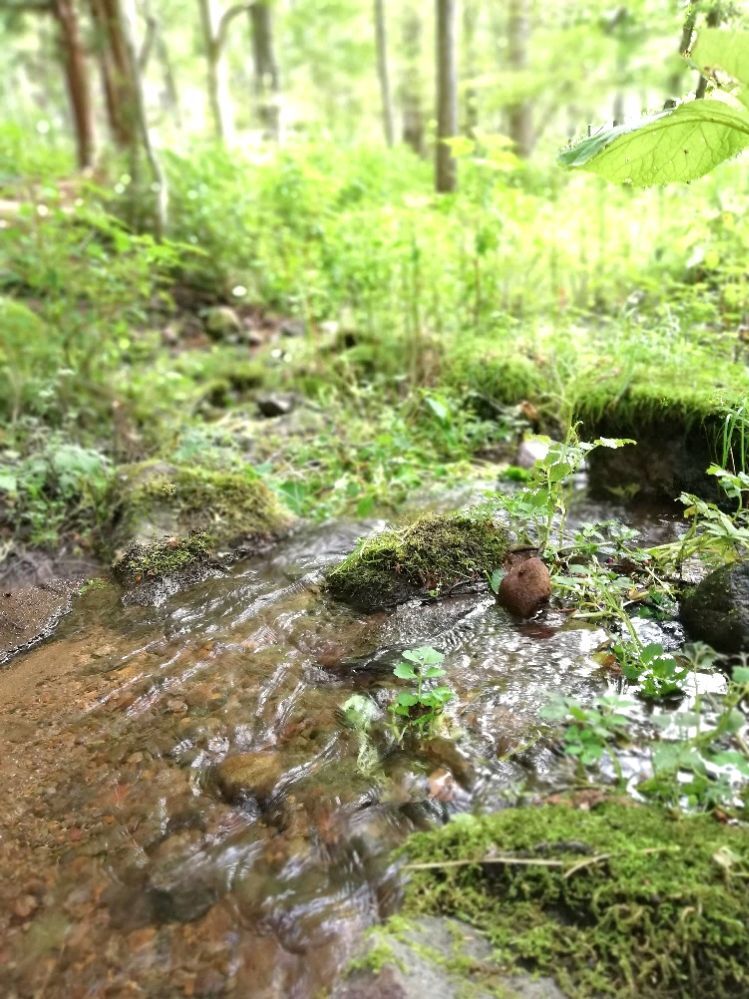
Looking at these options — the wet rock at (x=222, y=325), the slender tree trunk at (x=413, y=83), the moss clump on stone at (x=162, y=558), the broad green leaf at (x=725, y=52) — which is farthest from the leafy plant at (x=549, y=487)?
the slender tree trunk at (x=413, y=83)

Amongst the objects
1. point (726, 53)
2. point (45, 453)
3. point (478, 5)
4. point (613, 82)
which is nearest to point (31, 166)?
point (45, 453)

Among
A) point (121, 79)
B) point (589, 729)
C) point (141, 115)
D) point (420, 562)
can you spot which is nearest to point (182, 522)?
point (420, 562)

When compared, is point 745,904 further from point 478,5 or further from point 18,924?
point 478,5

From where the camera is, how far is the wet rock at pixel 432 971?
1.34m

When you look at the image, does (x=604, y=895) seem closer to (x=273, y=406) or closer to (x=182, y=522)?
(x=182, y=522)

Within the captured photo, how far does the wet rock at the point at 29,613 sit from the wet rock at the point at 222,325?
427 cm

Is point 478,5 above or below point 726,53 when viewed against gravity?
above

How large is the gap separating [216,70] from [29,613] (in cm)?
1072

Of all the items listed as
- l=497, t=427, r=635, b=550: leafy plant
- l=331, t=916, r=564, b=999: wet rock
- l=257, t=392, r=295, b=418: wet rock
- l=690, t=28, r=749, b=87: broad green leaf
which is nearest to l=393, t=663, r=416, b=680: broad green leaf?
l=331, t=916, r=564, b=999: wet rock

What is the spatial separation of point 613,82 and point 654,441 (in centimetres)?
1108

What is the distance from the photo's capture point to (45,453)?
13.1ft

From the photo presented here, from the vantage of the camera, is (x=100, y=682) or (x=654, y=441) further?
(x=654, y=441)

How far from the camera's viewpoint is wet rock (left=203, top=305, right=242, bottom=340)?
7078mm

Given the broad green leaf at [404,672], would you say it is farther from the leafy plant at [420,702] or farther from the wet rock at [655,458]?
the wet rock at [655,458]
